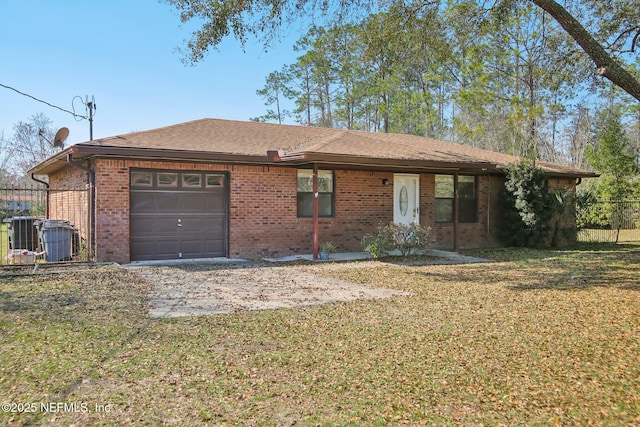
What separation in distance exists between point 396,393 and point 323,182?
958 centimetres

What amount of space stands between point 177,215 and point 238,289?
4262mm

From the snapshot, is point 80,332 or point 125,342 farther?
point 80,332

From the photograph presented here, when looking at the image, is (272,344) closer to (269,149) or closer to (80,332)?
(80,332)

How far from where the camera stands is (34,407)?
3201 millimetres

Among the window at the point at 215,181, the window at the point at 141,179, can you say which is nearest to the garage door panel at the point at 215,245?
the window at the point at 215,181

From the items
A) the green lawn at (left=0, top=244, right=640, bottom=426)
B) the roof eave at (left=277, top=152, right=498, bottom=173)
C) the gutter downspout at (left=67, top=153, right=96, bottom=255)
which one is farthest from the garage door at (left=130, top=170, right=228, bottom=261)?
the green lawn at (left=0, top=244, right=640, bottom=426)

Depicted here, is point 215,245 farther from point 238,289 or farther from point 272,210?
point 238,289

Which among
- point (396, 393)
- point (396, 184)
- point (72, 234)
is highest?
point (396, 184)

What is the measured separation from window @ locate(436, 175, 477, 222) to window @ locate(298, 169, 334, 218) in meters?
3.81

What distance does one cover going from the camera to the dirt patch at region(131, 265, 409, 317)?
638cm

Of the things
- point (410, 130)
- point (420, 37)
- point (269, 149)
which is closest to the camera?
point (420, 37)

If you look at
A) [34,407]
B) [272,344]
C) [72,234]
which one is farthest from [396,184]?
[34,407]

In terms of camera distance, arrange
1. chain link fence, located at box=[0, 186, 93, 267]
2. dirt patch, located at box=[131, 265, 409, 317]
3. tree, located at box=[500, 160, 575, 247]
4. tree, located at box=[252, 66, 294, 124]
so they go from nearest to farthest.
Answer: dirt patch, located at box=[131, 265, 409, 317]
chain link fence, located at box=[0, 186, 93, 267]
tree, located at box=[500, 160, 575, 247]
tree, located at box=[252, 66, 294, 124]

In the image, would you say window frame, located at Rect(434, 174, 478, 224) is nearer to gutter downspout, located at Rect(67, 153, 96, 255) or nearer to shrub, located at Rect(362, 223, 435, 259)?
shrub, located at Rect(362, 223, 435, 259)
